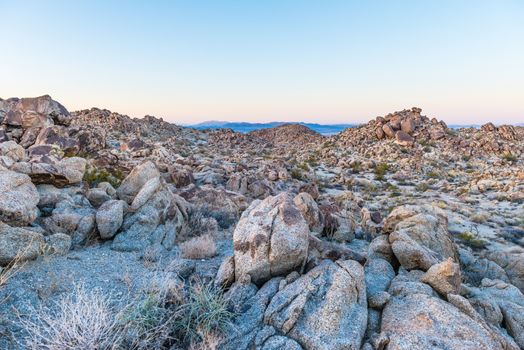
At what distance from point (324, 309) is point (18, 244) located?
5.09 m

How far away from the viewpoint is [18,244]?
5.87 metres

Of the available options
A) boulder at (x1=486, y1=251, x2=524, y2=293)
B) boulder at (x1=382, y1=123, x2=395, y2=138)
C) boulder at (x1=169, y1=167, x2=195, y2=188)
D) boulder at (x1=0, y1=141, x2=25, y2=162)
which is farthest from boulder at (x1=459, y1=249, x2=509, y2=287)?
boulder at (x1=382, y1=123, x2=395, y2=138)

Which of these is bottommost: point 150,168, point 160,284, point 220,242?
point 220,242

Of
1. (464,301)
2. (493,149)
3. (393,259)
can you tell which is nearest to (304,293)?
(464,301)

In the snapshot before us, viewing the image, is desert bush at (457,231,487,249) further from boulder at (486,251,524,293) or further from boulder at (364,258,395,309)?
boulder at (364,258,395,309)

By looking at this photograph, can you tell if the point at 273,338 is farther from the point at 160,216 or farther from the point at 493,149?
the point at 493,149

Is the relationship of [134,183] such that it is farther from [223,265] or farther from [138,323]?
[138,323]

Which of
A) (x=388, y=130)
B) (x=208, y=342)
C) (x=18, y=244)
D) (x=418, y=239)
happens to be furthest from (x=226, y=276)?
(x=388, y=130)

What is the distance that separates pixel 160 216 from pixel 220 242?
63.4 inches

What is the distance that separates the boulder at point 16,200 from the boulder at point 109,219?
4.01 ft

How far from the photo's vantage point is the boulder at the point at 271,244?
5.33 m

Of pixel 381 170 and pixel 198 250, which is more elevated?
pixel 198 250

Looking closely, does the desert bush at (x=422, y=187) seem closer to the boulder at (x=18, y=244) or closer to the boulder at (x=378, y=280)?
the boulder at (x=378, y=280)

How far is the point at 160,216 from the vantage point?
862 centimetres
